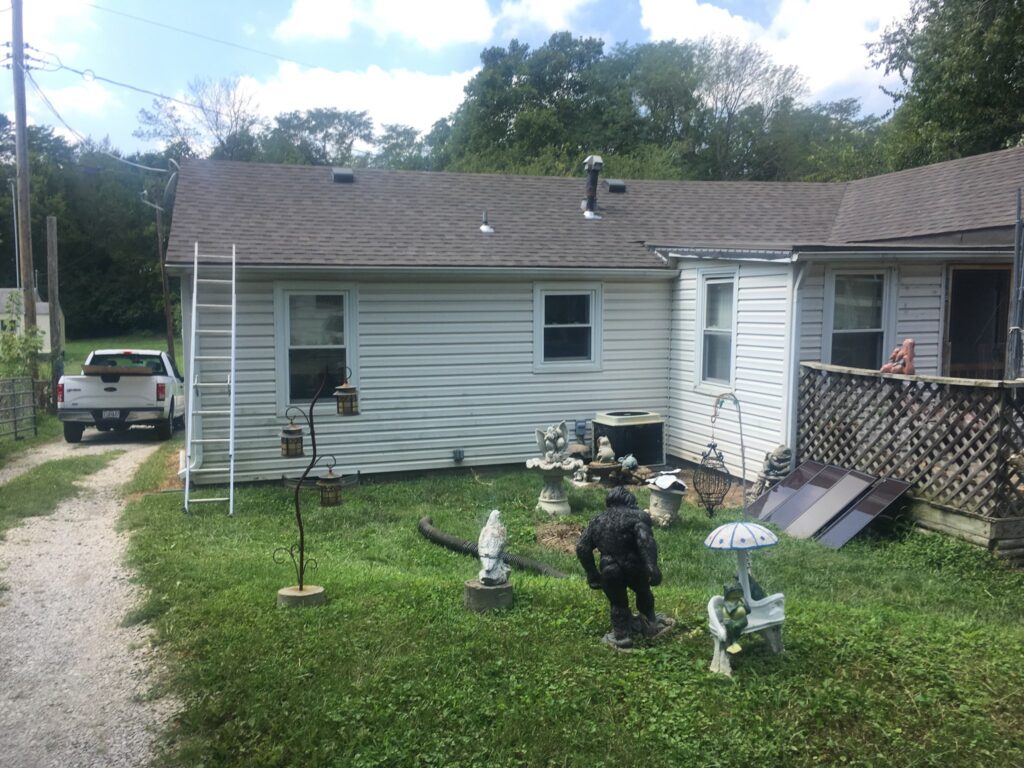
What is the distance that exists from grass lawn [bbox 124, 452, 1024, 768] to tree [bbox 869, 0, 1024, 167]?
1935cm

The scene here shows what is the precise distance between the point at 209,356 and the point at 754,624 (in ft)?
25.5

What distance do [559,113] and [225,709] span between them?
41424 mm

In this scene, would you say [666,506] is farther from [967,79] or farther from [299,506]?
[967,79]

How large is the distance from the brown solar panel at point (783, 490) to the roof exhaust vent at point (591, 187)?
233 inches

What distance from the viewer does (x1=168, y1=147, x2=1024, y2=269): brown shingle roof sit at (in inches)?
449

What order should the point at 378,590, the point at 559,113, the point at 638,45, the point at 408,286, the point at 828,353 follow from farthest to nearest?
the point at 638,45 → the point at 559,113 → the point at 408,286 → the point at 828,353 → the point at 378,590

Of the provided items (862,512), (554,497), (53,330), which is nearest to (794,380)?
(862,512)

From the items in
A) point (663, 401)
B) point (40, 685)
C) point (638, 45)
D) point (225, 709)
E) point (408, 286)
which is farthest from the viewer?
point (638, 45)

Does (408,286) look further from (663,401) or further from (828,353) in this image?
(828,353)

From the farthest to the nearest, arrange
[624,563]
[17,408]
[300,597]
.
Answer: [17,408] < [300,597] < [624,563]

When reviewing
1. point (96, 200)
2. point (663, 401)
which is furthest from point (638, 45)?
point (663, 401)

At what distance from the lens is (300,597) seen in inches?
228

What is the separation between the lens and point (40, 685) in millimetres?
5086

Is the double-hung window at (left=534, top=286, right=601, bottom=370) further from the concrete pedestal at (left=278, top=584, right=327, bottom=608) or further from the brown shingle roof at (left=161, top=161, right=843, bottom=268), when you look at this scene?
the concrete pedestal at (left=278, top=584, right=327, bottom=608)
